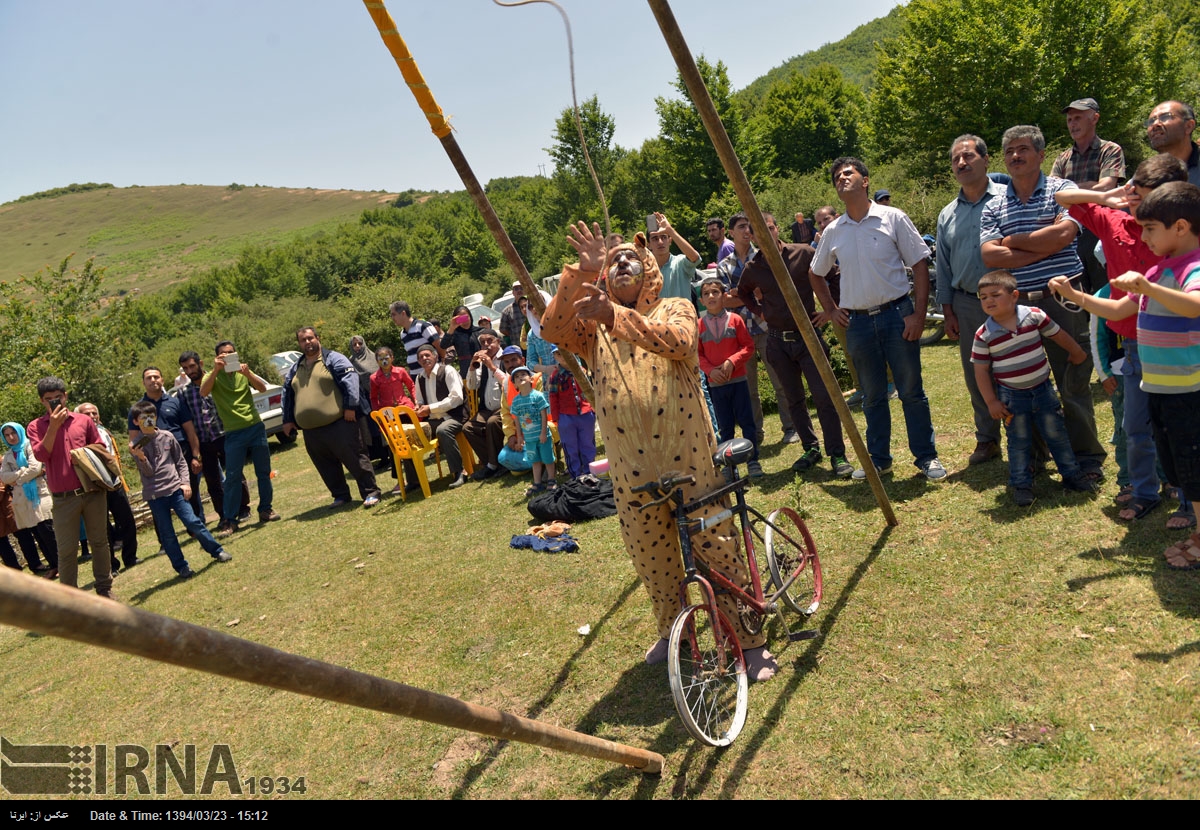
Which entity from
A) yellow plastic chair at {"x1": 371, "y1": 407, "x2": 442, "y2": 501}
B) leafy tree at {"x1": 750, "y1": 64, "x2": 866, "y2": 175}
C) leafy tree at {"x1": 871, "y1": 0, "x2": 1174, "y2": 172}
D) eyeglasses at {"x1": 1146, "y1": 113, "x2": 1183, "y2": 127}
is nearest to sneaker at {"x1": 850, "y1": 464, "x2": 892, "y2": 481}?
eyeglasses at {"x1": 1146, "y1": 113, "x2": 1183, "y2": 127}

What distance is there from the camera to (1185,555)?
4.12 m

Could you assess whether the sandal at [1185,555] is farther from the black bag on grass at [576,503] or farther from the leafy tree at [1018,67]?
the leafy tree at [1018,67]

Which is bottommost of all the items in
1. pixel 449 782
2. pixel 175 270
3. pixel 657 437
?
pixel 449 782

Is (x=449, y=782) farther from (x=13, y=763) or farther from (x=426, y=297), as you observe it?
(x=426, y=297)

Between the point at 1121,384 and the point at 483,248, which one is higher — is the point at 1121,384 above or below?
below

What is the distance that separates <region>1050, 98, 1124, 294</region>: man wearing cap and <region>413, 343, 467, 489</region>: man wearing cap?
728 centimetres

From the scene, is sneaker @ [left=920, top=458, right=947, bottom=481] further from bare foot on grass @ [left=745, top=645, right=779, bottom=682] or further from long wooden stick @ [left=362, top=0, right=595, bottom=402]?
long wooden stick @ [left=362, top=0, right=595, bottom=402]

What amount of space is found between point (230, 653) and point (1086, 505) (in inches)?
200

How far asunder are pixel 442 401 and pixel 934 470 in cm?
655

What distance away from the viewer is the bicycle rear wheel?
4.65 metres

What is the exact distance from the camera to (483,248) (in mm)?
86062

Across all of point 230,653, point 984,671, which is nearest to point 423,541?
point 984,671

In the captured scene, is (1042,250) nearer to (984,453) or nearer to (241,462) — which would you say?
(984,453)
